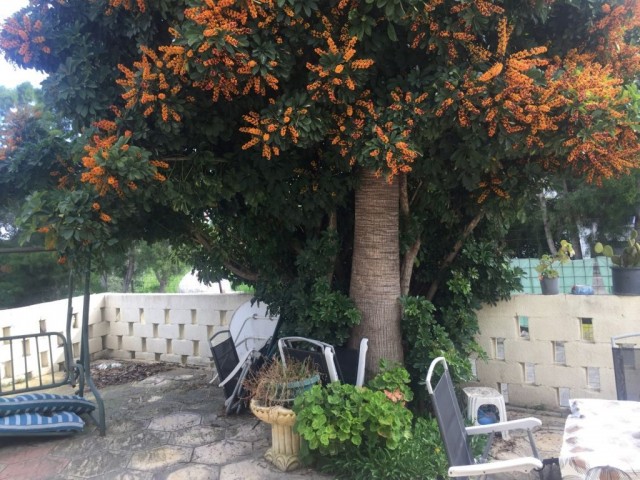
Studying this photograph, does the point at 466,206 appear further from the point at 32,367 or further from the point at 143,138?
the point at 32,367

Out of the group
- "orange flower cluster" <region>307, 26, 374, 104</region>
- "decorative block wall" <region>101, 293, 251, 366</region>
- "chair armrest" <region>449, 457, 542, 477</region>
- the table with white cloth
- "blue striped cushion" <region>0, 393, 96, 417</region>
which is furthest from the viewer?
"decorative block wall" <region>101, 293, 251, 366</region>

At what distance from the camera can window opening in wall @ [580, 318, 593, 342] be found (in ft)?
13.9

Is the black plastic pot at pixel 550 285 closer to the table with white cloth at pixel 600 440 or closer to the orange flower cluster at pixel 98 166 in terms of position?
the table with white cloth at pixel 600 440

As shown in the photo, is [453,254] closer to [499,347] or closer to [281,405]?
[499,347]

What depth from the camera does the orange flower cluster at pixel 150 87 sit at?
3.04 metres

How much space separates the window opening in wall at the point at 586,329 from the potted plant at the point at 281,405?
236 cm

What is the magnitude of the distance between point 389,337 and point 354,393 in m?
0.90

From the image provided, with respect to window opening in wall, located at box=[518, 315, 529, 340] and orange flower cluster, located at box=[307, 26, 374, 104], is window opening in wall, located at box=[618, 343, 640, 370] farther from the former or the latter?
orange flower cluster, located at box=[307, 26, 374, 104]

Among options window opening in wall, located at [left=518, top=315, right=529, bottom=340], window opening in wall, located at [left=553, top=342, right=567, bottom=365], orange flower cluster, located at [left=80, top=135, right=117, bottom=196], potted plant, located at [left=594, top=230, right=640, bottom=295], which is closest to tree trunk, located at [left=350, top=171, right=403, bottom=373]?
window opening in wall, located at [left=518, top=315, right=529, bottom=340]

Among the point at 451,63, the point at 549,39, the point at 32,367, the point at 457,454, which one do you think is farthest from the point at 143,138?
the point at 32,367

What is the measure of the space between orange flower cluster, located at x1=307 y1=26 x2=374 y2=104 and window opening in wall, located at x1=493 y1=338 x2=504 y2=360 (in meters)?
2.81

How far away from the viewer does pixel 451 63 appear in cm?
314

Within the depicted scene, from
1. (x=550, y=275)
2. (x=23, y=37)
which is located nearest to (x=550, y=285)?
(x=550, y=275)

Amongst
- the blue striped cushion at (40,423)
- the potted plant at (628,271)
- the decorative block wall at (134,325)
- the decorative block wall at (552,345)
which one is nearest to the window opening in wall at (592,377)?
the decorative block wall at (552,345)
